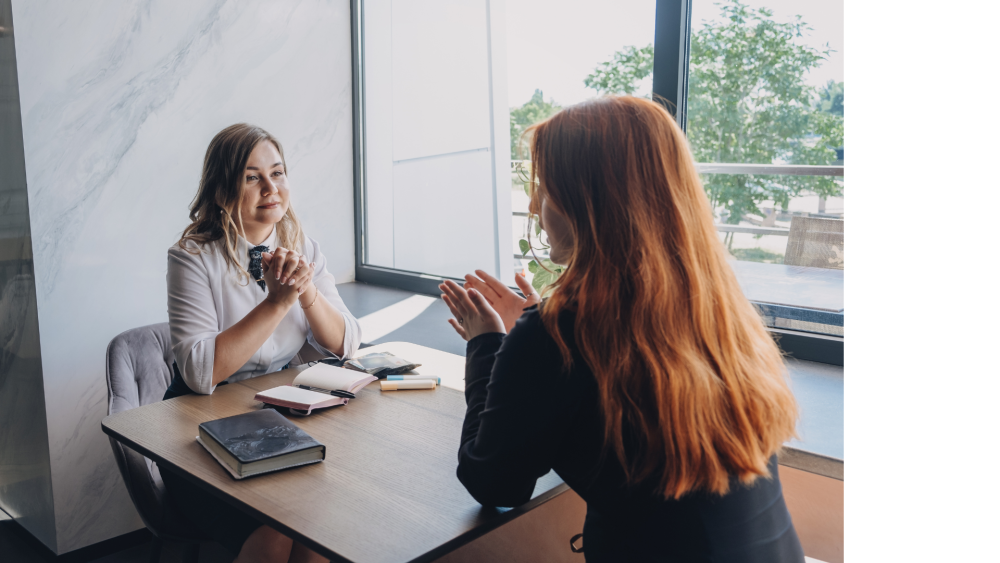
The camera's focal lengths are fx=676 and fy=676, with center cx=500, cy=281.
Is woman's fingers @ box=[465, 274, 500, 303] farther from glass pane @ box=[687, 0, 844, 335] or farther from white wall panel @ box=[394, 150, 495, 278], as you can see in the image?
white wall panel @ box=[394, 150, 495, 278]

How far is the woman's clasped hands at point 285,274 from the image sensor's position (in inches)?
63.9

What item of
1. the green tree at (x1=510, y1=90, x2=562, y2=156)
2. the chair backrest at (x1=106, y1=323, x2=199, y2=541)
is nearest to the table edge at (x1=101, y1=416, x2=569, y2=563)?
the chair backrest at (x1=106, y1=323, x2=199, y2=541)

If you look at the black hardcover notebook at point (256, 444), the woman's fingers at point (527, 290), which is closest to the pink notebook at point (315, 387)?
the black hardcover notebook at point (256, 444)

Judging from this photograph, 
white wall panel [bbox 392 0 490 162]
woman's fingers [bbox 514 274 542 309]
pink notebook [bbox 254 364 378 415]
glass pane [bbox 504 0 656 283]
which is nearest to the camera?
woman's fingers [bbox 514 274 542 309]

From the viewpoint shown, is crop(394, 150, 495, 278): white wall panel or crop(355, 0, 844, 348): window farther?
crop(394, 150, 495, 278): white wall panel

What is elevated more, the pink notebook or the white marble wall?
the white marble wall

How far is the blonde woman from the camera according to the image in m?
1.63

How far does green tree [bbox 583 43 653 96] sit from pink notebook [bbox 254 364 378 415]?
3.91 feet

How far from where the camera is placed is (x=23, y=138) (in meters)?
2.02

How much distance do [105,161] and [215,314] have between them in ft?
2.79
